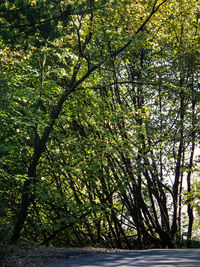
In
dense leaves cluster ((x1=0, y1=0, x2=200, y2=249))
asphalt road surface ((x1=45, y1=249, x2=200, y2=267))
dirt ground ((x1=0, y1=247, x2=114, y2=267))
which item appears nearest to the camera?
asphalt road surface ((x1=45, y1=249, x2=200, y2=267))

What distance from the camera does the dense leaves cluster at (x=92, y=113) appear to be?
8.99 meters

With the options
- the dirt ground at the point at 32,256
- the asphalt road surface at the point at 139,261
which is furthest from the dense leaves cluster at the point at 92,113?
the asphalt road surface at the point at 139,261

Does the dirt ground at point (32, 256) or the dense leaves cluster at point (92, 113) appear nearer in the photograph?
the dirt ground at point (32, 256)

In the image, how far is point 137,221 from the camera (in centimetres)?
1391

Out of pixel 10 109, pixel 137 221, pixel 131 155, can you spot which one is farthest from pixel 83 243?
pixel 10 109

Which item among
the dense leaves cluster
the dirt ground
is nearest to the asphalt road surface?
the dirt ground

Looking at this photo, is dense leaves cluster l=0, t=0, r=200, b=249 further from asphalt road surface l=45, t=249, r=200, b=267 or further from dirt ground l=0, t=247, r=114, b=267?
asphalt road surface l=45, t=249, r=200, b=267

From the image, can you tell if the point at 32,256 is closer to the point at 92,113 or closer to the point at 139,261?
the point at 139,261

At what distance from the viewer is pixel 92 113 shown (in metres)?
12.6

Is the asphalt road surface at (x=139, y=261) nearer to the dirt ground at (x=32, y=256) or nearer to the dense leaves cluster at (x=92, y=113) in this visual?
the dirt ground at (x=32, y=256)

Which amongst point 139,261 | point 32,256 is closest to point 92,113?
point 32,256

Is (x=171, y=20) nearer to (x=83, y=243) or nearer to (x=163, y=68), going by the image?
(x=163, y=68)

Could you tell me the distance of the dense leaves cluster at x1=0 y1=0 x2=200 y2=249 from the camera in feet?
29.5

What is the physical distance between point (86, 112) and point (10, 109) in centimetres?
339
